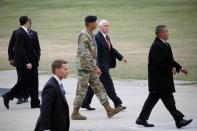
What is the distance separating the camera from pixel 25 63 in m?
16.3

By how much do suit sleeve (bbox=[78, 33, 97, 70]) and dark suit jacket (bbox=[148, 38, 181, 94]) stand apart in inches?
56.7

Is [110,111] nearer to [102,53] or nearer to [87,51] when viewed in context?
[87,51]

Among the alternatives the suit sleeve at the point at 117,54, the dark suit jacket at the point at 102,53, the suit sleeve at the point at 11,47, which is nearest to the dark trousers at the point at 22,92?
the suit sleeve at the point at 11,47

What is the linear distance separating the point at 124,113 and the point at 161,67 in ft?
8.07

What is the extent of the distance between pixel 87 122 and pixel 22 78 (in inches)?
94.6

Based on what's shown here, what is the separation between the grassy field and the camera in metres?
25.8

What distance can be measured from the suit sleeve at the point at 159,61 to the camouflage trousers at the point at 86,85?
5.32 ft

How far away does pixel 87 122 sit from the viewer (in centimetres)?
1451

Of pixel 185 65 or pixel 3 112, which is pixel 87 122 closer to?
pixel 3 112

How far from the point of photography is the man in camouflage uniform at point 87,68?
47.7 feet

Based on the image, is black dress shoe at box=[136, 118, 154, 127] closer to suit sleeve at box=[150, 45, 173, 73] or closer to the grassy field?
suit sleeve at box=[150, 45, 173, 73]

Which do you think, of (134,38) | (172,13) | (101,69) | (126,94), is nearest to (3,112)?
(101,69)

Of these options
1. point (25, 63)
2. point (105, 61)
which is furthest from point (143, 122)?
point (25, 63)

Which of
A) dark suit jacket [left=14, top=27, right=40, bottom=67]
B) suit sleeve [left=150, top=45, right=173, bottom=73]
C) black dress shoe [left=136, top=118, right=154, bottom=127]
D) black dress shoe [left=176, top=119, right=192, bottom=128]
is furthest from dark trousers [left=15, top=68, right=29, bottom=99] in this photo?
black dress shoe [left=176, top=119, right=192, bottom=128]
